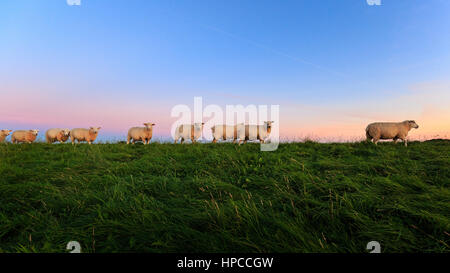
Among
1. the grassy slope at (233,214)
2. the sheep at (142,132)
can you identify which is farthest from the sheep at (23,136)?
the grassy slope at (233,214)

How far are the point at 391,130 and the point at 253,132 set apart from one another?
25.7 feet

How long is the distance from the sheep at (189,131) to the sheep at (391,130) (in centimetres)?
1066

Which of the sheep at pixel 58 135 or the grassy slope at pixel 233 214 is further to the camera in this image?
the sheep at pixel 58 135

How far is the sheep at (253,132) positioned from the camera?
12361 millimetres

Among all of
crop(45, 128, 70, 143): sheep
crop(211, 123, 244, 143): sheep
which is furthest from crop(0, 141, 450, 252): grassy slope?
crop(45, 128, 70, 143): sheep

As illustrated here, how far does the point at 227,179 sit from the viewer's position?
4.20 m

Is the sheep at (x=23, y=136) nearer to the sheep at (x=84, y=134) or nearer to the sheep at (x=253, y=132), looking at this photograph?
the sheep at (x=84, y=134)

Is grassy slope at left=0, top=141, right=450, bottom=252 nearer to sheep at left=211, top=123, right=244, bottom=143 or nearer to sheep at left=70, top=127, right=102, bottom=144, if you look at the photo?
sheep at left=211, top=123, right=244, bottom=143

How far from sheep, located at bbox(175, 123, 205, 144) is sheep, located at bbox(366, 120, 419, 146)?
35.0ft

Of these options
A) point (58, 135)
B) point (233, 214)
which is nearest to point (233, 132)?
point (233, 214)

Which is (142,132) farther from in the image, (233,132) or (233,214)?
(233,214)
